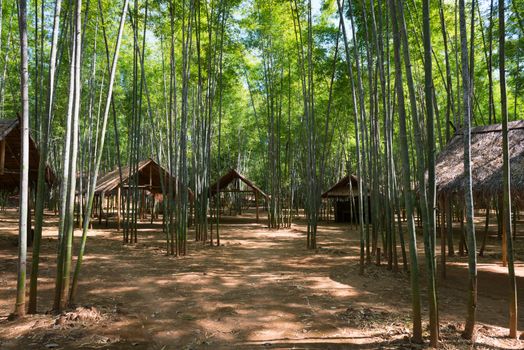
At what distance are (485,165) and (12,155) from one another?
831 centimetres

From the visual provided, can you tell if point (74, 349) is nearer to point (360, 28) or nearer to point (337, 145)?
point (360, 28)

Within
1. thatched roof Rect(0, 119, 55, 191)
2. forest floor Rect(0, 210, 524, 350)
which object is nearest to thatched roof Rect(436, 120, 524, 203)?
forest floor Rect(0, 210, 524, 350)

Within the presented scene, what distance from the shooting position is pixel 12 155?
292 inches

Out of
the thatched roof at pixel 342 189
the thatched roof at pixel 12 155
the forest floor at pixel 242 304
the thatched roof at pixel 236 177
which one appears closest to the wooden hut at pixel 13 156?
the thatched roof at pixel 12 155

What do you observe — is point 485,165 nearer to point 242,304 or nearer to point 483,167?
point 483,167

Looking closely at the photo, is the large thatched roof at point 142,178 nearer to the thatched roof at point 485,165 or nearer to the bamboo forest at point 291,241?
the bamboo forest at point 291,241

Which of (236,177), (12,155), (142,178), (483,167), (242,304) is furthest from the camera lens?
(236,177)

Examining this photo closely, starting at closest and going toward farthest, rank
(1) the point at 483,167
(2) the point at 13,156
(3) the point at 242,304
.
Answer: (3) the point at 242,304
(1) the point at 483,167
(2) the point at 13,156

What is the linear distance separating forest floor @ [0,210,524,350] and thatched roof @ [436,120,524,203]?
1234mm

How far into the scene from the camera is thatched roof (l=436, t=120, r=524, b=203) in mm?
5027

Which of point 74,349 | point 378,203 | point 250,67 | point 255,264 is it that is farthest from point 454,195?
point 250,67

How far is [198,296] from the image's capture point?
4051 millimetres

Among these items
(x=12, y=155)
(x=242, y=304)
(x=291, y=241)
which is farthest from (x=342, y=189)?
(x=242, y=304)

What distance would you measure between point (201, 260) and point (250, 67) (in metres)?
6.88
